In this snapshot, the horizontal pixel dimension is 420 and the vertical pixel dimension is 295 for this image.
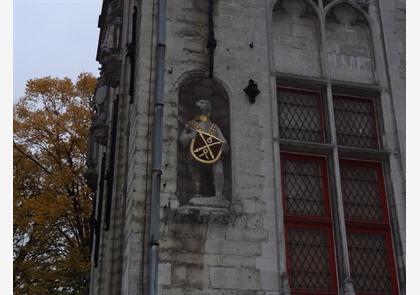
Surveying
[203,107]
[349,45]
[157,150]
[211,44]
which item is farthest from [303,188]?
[349,45]

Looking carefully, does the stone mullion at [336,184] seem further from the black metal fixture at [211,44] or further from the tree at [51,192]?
the tree at [51,192]

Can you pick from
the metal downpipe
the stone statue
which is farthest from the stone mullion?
the metal downpipe

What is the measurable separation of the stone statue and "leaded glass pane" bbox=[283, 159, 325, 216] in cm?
117

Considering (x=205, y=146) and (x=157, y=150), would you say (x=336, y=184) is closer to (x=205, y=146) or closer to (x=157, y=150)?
(x=205, y=146)

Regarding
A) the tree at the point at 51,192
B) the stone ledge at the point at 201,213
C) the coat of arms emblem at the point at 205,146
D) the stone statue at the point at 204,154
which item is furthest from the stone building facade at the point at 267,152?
the tree at the point at 51,192

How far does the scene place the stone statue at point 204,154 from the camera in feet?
26.0

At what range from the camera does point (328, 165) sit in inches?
352

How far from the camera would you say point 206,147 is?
320 inches

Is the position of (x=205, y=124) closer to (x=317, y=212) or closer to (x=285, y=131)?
(x=285, y=131)

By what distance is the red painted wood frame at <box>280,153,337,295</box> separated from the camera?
804 centimetres

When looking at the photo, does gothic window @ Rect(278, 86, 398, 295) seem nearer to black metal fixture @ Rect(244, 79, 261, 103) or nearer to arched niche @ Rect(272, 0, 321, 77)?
arched niche @ Rect(272, 0, 321, 77)

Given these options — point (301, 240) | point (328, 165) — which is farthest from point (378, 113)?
point (301, 240)

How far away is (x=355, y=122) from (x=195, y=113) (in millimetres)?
2913

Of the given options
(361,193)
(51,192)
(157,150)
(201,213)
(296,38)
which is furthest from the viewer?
(51,192)
